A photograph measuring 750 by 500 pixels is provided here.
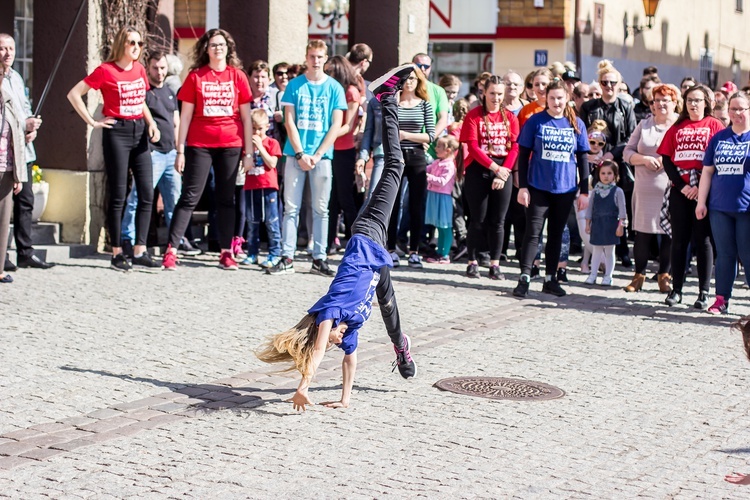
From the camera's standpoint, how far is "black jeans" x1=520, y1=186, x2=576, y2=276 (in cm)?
1238

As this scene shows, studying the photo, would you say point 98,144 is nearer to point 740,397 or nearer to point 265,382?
point 265,382

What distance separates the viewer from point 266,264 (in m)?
13.2

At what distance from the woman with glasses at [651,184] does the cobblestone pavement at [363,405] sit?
1.31 meters

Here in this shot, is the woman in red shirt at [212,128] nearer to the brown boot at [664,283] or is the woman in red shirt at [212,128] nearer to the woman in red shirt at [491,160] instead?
Result: the woman in red shirt at [491,160]

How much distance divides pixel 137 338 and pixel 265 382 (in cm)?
153

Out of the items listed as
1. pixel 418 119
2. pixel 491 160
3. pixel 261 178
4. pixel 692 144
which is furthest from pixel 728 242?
pixel 261 178

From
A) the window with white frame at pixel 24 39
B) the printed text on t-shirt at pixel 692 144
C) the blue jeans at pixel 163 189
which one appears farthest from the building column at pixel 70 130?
the printed text on t-shirt at pixel 692 144

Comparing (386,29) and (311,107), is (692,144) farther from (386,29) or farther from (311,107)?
(386,29)

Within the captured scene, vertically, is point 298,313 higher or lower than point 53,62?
lower

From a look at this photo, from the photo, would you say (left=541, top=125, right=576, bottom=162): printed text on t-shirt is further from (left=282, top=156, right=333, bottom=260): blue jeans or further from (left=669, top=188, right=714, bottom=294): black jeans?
(left=282, top=156, right=333, bottom=260): blue jeans

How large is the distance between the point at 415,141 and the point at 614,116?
2.65 meters

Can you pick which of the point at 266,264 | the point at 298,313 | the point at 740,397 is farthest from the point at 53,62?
the point at 740,397

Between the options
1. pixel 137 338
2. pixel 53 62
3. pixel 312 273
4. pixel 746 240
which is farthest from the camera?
pixel 53 62

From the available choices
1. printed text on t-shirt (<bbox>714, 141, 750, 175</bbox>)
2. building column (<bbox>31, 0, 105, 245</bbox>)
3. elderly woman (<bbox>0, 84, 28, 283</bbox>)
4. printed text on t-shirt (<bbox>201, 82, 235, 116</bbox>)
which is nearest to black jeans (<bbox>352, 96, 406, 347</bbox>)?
printed text on t-shirt (<bbox>714, 141, 750, 175</bbox>)
